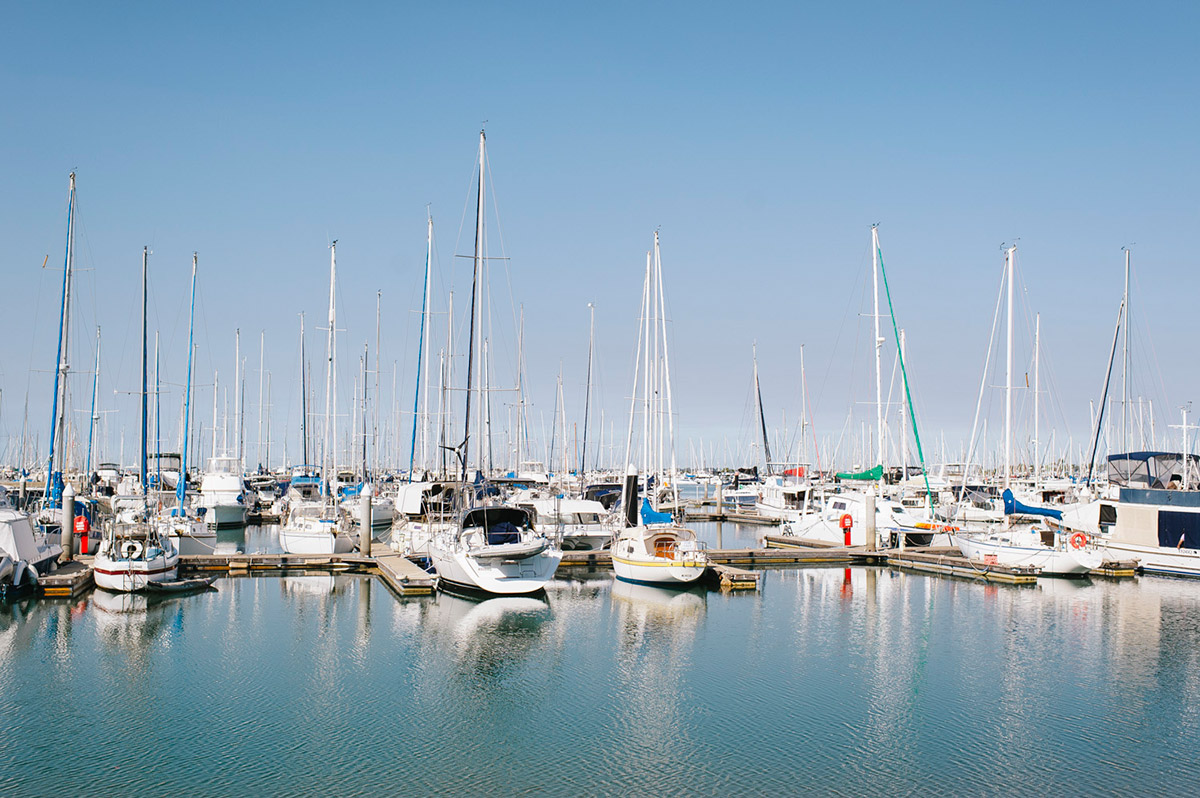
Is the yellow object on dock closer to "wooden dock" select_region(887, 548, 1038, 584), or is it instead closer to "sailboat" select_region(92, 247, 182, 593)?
"sailboat" select_region(92, 247, 182, 593)

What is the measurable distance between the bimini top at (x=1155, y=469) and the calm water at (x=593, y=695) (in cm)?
1608

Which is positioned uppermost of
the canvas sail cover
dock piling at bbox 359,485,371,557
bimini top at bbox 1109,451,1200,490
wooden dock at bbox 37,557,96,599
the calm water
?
bimini top at bbox 1109,451,1200,490

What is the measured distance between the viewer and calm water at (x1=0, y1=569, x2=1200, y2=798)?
1612 cm

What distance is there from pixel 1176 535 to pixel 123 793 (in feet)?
135

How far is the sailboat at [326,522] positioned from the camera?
41.6m

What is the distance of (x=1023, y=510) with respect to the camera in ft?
159

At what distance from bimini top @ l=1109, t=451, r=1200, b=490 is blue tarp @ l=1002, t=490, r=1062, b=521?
11.5 feet

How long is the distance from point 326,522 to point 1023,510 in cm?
3562

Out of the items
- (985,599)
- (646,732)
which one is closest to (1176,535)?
(985,599)

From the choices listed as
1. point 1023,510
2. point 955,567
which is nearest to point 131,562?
point 955,567

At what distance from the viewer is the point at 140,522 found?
134ft

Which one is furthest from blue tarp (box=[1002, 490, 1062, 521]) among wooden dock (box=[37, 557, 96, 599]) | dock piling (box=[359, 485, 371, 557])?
wooden dock (box=[37, 557, 96, 599])

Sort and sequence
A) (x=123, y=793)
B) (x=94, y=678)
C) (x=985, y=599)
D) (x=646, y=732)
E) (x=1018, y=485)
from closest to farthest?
(x=123, y=793)
(x=646, y=732)
(x=94, y=678)
(x=985, y=599)
(x=1018, y=485)

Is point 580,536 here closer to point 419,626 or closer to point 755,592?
point 755,592
